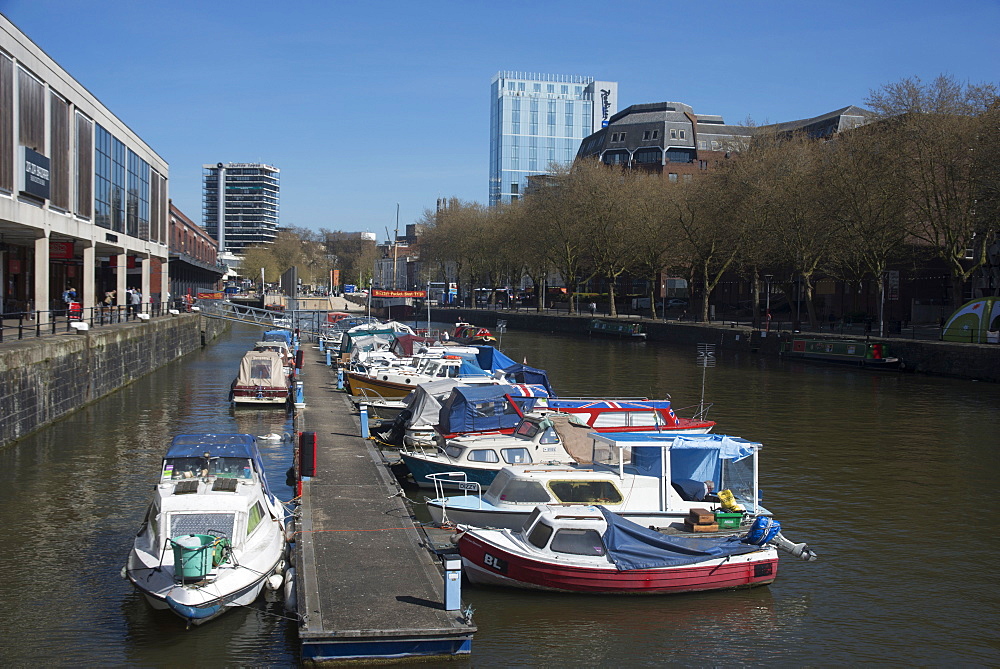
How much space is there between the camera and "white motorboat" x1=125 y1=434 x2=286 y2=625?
47.5 ft

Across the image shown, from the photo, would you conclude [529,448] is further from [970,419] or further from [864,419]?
[970,419]

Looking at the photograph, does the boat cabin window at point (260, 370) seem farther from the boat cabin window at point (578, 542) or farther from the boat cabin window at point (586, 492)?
the boat cabin window at point (578, 542)

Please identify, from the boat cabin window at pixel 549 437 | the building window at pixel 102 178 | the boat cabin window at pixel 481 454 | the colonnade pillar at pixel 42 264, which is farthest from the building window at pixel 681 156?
the boat cabin window at pixel 481 454

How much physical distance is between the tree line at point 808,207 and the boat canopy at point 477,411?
33.8m

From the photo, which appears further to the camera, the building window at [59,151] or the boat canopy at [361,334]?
the boat canopy at [361,334]

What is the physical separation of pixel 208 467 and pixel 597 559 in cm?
777

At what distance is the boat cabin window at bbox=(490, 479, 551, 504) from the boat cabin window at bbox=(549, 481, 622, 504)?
0.23 metres

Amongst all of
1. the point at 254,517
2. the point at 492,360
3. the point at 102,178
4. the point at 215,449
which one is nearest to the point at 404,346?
the point at 492,360

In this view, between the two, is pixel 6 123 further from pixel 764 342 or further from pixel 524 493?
pixel 764 342

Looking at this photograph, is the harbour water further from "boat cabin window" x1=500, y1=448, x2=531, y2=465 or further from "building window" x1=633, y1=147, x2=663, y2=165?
"building window" x1=633, y1=147, x2=663, y2=165

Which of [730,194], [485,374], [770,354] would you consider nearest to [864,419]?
[485,374]

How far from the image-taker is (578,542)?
54.5ft

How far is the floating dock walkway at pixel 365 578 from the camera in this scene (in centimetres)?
1319

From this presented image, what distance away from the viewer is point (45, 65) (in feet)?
140
